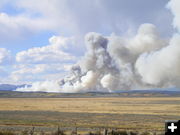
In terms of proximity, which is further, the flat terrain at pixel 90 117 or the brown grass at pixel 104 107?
the brown grass at pixel 104 107

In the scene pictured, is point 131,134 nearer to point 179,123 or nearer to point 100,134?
point 100,134

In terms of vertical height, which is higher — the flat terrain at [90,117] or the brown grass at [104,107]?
the brown grass at [104,107]

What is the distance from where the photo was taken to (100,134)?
116 feet

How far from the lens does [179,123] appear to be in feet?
49.9

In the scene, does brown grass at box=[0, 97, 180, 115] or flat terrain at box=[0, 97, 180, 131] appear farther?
brown grass at box=[0, 97, 180, 115]

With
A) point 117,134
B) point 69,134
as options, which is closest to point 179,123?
point 117,134

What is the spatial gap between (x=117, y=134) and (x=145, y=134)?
3480 mm

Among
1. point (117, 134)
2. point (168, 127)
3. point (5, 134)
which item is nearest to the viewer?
point (168, 127)

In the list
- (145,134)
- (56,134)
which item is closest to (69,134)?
Result: (56,134)

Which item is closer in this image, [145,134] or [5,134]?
[5,134]

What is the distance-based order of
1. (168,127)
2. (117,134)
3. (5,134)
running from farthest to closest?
Answer: (117,134) → (5,134) → (168,127)

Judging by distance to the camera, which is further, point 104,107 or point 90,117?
point 104,107

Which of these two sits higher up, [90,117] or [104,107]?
[104,107]

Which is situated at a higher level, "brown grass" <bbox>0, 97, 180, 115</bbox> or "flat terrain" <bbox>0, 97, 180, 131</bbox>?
"brown grass" <bbox>0, 97, 180, 115</bbox>
